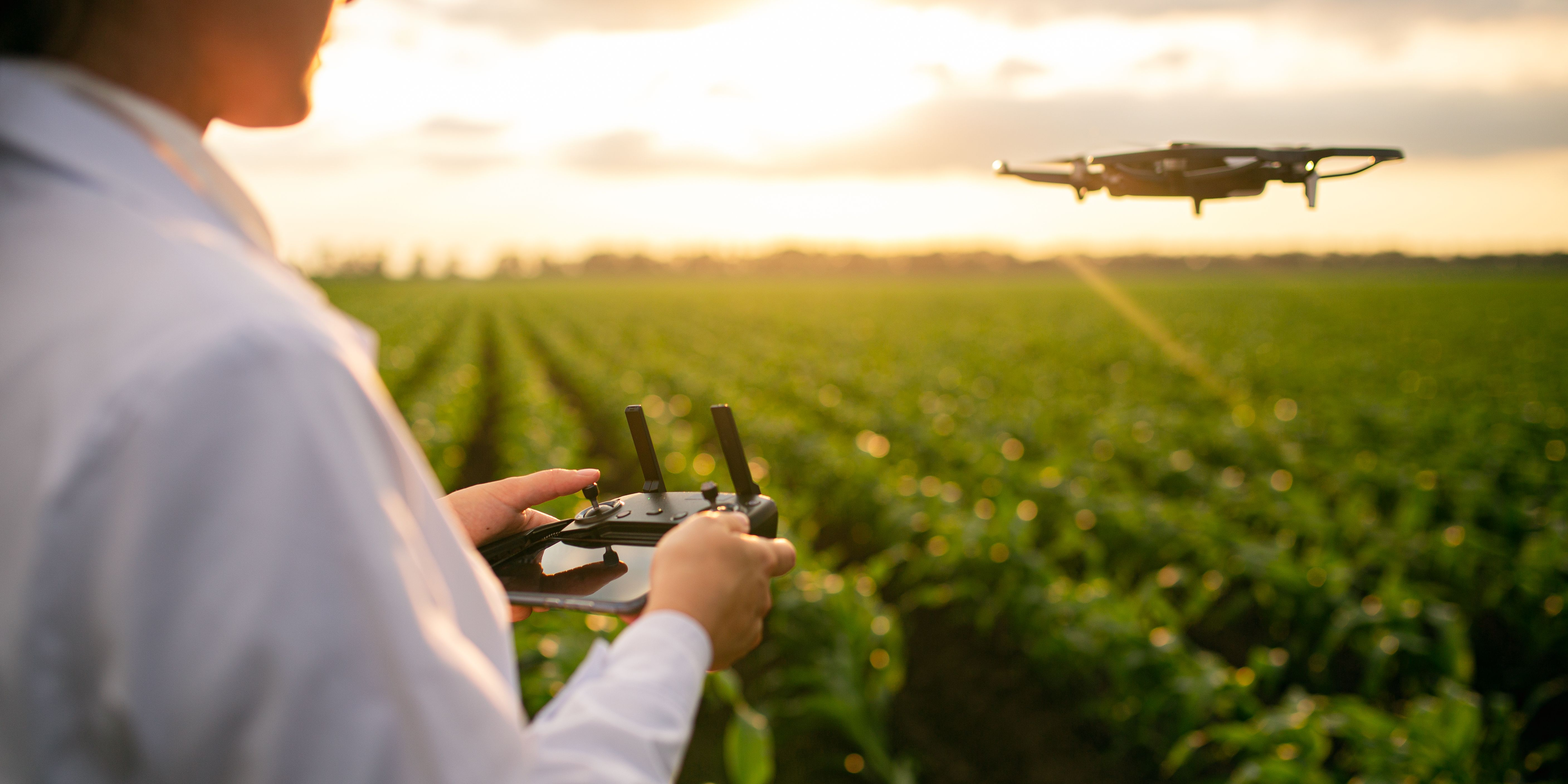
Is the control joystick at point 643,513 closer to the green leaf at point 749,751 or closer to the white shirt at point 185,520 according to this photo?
the white shirt at point 185,520

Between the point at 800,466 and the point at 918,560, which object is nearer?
the point at 918,560

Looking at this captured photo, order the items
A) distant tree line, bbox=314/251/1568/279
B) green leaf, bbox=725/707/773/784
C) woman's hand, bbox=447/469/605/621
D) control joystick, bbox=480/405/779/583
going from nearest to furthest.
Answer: control joystick, bbox=480/405/779/583 → woman's hand, bbox=447/469/605/621 → green leaf, bbox=725/707/773/784 → distant tree line, bbox=314/251/1568/279

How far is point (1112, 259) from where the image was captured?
6669cm

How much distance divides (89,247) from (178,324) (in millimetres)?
136

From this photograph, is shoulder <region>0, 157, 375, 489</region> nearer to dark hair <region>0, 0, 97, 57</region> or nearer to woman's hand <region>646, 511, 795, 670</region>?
dark hair <region>0, 0, 97, 57</region>

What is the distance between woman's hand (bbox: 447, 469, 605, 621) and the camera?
4.76 feet

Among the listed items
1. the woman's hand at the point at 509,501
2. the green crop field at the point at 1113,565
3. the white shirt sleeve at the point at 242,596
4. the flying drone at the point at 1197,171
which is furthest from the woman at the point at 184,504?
the green crop field at the point at 1113,565

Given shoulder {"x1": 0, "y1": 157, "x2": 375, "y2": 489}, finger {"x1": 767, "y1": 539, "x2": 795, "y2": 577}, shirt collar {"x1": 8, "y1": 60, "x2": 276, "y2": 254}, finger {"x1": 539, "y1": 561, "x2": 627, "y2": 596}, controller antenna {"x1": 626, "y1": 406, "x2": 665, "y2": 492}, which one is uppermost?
shirt collar {"x1": 8, "y1": 60, "x2": 276, "y2": 254}

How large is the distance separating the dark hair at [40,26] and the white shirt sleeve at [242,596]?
43 centimetres

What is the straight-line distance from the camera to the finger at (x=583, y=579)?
1.17m

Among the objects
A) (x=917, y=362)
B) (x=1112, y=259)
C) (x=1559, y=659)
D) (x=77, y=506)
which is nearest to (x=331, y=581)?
(x=77, y=506)

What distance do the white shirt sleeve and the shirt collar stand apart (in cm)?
26

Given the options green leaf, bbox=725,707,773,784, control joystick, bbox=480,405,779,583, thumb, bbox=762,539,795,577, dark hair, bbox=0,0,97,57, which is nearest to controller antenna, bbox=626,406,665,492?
control joystick, bbox=480,405,779,583

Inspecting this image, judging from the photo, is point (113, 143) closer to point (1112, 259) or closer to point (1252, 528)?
point (1252, 528)
